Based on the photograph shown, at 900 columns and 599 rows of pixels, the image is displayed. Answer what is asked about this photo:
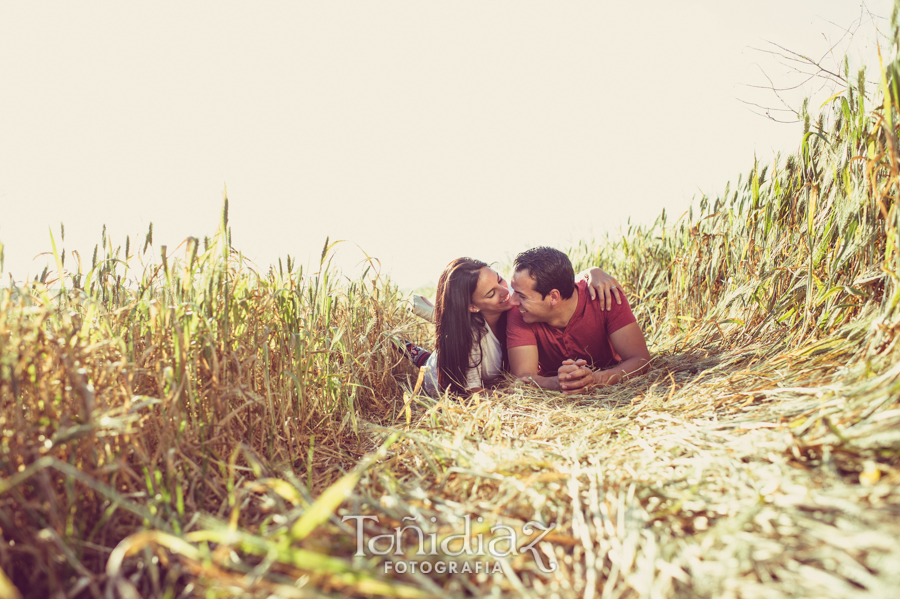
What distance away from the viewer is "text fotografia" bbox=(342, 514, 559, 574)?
2.85 ft

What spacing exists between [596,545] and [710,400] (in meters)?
0.87

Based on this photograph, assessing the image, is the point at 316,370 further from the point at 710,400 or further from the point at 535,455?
the point at 710,400

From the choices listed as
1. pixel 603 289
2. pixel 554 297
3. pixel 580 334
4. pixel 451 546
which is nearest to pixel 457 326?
pixel 554 297

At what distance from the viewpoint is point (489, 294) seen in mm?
2719

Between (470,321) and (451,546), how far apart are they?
184 centimetres

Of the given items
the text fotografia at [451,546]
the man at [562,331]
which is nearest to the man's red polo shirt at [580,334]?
Result: the man at [562,331]

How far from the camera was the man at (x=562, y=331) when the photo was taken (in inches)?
94.7

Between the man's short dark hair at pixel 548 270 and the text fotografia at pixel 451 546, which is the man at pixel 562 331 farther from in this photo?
the text fotografia at pixel 451 546

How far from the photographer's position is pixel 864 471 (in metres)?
0.85

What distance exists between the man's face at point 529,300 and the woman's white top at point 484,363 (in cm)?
29

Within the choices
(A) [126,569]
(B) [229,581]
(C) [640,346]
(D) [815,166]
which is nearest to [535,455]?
(B) [229,581]

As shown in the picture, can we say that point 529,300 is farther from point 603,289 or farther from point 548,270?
point 603,289

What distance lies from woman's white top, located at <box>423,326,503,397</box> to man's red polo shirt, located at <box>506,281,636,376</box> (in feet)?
0.50

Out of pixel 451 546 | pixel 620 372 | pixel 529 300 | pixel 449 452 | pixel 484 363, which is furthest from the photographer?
pixel 484 363
